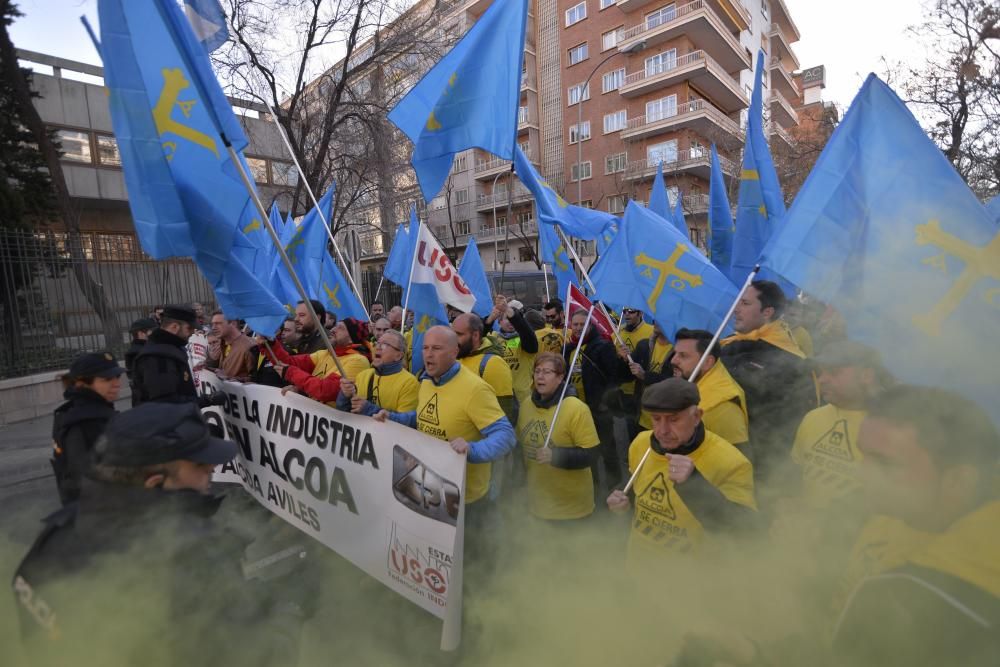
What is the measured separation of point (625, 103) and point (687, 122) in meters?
5.96

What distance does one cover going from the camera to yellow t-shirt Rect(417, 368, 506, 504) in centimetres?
278

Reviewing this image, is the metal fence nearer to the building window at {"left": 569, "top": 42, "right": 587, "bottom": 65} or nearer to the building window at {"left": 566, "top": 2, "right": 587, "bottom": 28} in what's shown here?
the building window at {"left": 569, "top": 42, "right": 587, "bottom": 65}

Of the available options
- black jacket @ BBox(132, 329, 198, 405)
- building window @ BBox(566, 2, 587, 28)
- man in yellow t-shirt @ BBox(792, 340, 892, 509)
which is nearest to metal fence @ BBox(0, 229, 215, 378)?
black jacket @ BBox(132, 329, 198, 405)

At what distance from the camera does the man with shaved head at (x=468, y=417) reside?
277 centimetres

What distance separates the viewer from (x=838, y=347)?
2.30 m

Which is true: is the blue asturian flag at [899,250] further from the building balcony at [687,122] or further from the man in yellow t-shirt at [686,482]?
the building balcony at [687,122]

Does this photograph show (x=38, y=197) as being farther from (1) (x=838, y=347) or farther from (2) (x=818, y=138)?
(2) (x=818, y=138)

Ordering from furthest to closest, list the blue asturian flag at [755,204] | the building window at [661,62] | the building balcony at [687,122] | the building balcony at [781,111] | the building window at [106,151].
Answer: the building balcony at [781,111], the building window at [661,62], the building balcony at [687,122], the building window at [106,151], the blue asturian flag at [755,204]

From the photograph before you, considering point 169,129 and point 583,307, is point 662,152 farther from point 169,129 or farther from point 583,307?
point 169,129

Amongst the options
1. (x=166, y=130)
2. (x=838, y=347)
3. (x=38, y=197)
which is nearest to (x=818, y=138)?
(x=838, y=347)

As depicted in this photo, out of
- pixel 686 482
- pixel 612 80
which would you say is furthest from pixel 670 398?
pixel 612 80

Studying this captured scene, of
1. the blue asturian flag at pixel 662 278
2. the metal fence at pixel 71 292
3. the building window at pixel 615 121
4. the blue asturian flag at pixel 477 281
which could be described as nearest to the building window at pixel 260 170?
the metal fence at pixel 71 292

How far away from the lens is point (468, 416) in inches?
110

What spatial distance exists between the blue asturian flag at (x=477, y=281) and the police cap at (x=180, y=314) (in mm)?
2401
